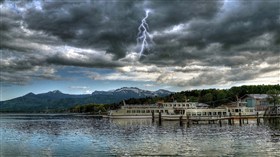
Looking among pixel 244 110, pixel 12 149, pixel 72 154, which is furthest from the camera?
pixel 244 110

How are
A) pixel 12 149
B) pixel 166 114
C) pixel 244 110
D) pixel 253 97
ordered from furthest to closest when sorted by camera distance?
pixel 253 97
pixel 166 114
pixel 244 110
pixel 12 149

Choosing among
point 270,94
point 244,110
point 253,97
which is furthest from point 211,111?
point 253,97

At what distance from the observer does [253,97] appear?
186 metres

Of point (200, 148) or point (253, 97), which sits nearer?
point (200, 148)

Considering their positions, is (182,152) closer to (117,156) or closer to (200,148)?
(200,148)

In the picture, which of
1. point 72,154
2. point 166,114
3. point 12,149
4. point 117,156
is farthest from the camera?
point 166,114

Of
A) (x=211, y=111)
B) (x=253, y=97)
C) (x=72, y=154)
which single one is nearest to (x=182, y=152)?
(x=72, y=154)

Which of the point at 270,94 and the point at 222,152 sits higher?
the point at 270,94

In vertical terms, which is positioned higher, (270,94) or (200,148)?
(270,94)

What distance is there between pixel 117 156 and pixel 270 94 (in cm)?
12366

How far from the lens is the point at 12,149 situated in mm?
55156

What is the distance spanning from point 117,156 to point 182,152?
8.83 meters

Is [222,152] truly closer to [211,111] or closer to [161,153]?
[161,153]

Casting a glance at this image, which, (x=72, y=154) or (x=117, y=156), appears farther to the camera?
(x=72, y=154)
